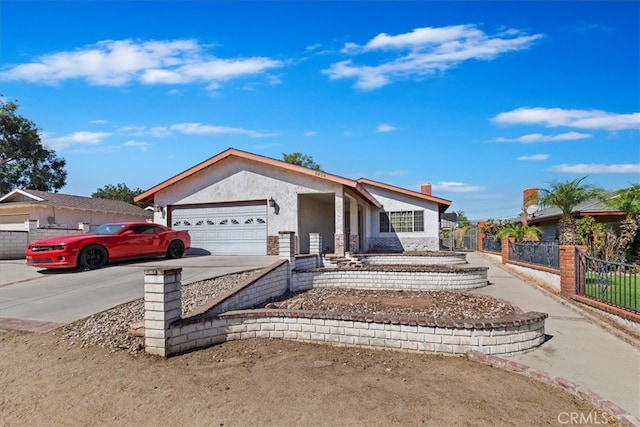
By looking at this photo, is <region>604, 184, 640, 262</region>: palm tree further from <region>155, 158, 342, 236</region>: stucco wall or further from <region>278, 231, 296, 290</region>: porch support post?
<region>278, 231, 296, 290</region>: porch support post

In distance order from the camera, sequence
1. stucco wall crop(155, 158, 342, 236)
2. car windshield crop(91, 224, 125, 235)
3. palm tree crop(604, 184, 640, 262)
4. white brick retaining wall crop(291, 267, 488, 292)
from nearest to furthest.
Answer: white brick retaining wall crop(291, 267, 488, 292), car windshield crop(91, 224, 125, 235), palm tree crop(604, 184, 640, 262), stucco wall crop(155, 158, 342, 236)

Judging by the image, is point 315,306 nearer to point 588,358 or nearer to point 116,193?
point 588,358

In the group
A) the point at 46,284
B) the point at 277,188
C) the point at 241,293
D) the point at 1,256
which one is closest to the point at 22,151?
the point at 1,256

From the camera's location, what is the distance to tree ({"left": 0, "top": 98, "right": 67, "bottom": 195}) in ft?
108

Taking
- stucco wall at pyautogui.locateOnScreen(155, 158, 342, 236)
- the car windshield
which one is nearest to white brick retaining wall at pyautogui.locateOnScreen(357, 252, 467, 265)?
stucco wall at pyautogui.locateOnScreen(155, 158, 342, 236)

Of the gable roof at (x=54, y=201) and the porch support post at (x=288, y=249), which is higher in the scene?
the gable roof at (x=54, y=201)

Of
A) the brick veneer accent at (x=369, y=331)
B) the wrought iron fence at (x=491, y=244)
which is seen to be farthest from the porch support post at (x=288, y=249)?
the wrought iron fence at (x=491, y=244)

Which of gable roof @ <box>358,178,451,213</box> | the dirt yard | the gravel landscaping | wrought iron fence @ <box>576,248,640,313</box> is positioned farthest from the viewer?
gable roof @ <box>358,178,451,213</box>

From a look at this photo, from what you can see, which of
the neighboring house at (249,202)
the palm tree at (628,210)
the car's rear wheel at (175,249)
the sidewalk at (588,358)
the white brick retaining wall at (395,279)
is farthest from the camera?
the neighboring house at (249,202)

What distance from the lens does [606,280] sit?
795cm

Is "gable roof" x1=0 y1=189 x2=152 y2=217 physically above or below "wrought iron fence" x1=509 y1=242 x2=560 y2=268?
above

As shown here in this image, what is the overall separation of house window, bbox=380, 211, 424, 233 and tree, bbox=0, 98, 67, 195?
31.6 meters

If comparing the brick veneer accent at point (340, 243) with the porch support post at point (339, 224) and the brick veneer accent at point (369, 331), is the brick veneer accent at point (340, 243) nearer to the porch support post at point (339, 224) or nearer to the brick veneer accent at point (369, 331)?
the porch support post at point (339, 224)

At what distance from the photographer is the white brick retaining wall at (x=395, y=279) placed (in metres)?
11.5
